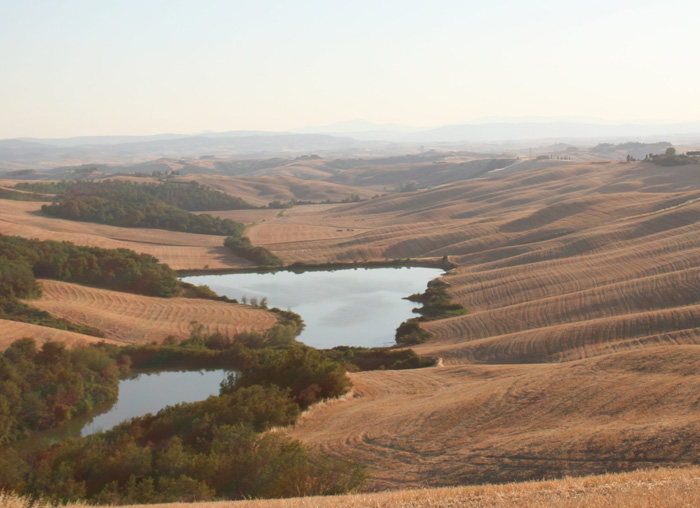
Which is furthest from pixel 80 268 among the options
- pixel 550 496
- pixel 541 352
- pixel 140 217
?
A: pixel 550 496

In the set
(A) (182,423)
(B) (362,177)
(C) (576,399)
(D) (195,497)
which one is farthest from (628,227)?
(B) (362,177)

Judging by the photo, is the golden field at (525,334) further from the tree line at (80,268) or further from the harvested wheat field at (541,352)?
the tree line at (80,268)

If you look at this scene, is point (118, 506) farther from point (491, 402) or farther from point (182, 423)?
point (491, 402)

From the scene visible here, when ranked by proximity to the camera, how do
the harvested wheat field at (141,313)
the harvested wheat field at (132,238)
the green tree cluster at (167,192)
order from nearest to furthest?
the harvested wheat field at (141,313)
the harvested wheat field at (132,238)
the green tree cluster at (167,192)

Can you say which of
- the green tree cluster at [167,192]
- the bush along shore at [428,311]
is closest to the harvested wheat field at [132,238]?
the bush along shore at [428,311]

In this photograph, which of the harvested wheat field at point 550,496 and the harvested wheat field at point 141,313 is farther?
the harvested wheat field at point 141,313

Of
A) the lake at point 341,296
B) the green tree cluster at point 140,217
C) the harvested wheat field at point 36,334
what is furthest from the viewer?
the green tree cluster at point 140,217

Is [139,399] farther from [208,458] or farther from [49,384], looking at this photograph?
[208,458]
